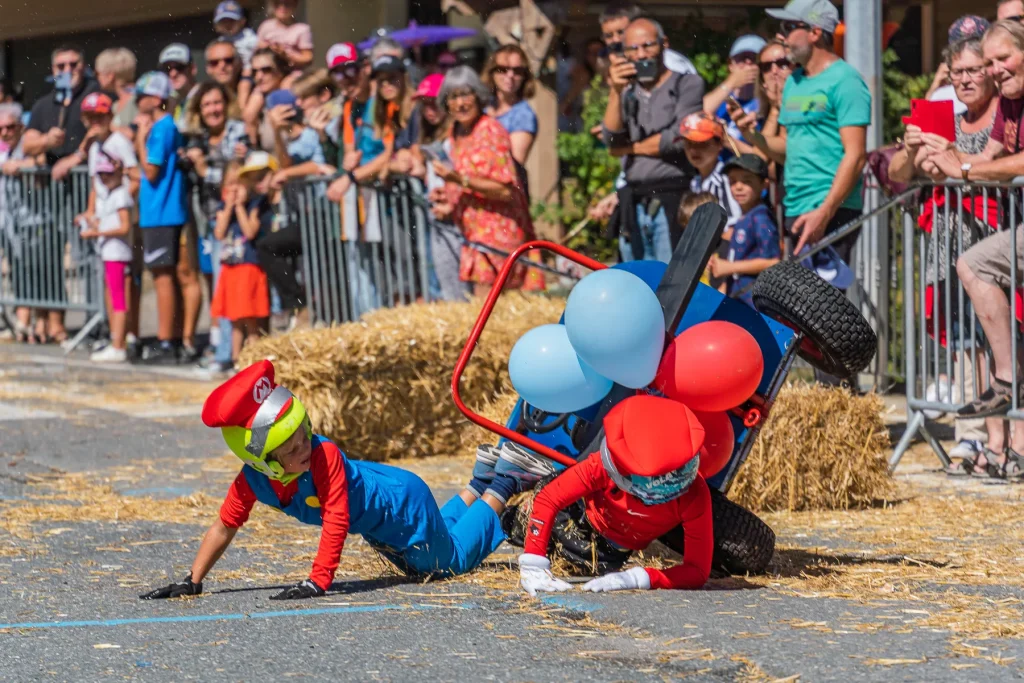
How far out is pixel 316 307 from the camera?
11664 mm

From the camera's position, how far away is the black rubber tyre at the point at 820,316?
229 inches

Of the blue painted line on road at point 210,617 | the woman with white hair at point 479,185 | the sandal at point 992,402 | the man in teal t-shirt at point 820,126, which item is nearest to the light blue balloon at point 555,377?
the blue painted line on road at point 210,617

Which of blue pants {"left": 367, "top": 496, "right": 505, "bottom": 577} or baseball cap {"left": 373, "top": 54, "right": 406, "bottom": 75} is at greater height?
baseball cap {"left": 373, "top": 54, "right": 406, "bottom": 75}

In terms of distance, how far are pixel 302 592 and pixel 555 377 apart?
112 cm

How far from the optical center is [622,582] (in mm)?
5469

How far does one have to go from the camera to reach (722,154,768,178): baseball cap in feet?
29.0

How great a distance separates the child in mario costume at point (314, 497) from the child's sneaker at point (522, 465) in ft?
0.93

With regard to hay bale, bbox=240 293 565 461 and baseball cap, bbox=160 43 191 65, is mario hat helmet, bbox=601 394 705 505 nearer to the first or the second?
hay bale, bbox=240 293 565 461

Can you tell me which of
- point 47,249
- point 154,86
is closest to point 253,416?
point 154,86

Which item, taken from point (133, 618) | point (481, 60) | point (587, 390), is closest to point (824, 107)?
point (587, 390)

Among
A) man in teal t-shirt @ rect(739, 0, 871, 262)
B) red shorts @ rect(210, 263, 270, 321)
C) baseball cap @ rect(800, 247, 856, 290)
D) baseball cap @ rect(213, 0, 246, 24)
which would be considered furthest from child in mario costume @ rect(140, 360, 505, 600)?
baseball cap @ rect(213, 0, 246, 24)

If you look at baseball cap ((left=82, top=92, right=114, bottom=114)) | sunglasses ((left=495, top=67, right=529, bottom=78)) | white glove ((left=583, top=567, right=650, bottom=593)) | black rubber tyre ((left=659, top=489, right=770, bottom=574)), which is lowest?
white glove ((left=583, top=567, right=650, bottom=593))

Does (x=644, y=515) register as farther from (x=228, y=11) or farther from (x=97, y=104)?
(x=97, y=104)

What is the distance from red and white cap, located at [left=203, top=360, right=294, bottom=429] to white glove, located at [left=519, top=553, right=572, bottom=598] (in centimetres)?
95
